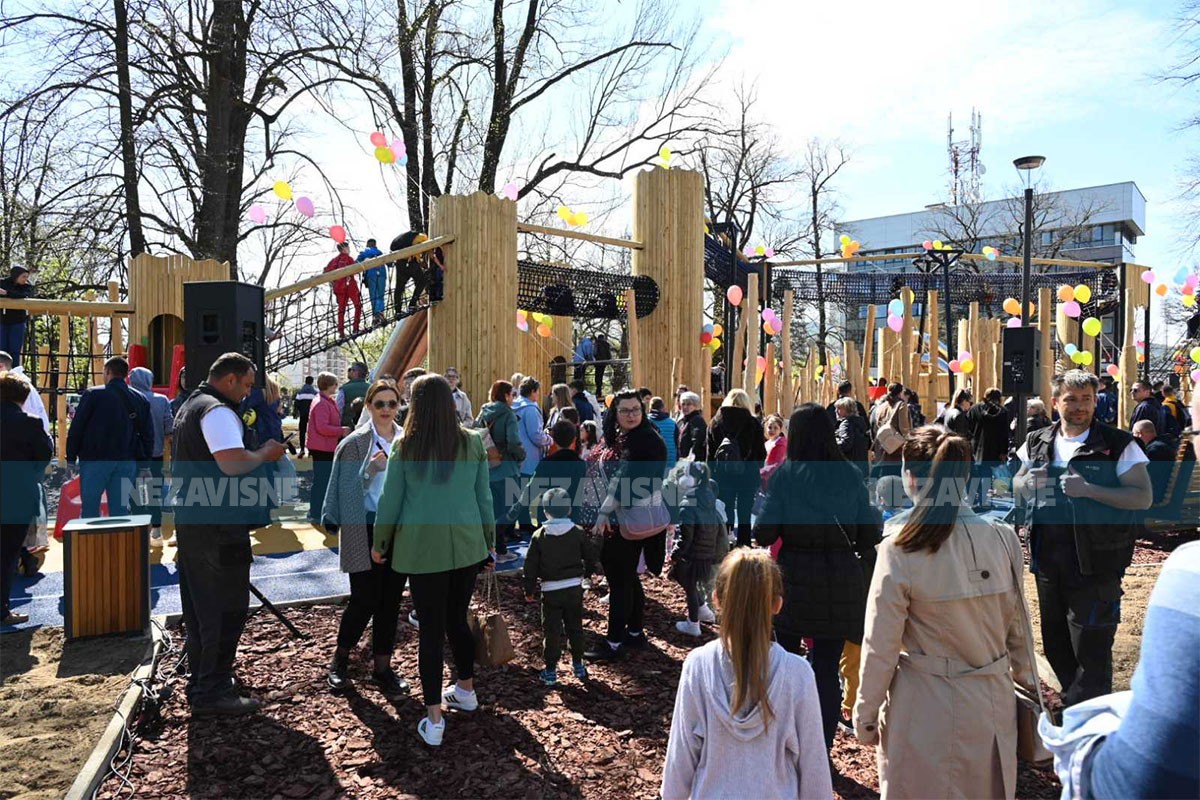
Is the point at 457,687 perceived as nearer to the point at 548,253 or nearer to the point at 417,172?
the point at 417,172

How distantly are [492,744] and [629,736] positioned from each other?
69 centimetres

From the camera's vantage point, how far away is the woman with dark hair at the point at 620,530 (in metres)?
5.04

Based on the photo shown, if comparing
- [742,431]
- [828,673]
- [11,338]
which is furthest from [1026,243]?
[11,338]

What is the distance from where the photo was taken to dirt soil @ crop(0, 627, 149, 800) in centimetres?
352

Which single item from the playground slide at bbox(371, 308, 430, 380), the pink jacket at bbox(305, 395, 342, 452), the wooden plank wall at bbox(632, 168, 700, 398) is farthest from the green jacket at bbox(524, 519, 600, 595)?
the playground slide at bbox(371, 308, 430, 380)

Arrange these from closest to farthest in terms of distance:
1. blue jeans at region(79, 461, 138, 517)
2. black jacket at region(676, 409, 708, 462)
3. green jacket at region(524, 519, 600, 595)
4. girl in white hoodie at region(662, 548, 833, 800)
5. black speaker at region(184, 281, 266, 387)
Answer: girl in white hoodie at region(662, 548, 833, 800), green jacket at region(524, 519, 600, 595), black speaker at region(184, 281, 266, 387), blue jeans at region(79, 461, 138, 517), black jacket at region(676, 409, 708, 462)

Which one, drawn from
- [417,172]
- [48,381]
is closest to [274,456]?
[48,381]

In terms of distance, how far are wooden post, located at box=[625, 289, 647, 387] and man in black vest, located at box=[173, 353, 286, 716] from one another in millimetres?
8196

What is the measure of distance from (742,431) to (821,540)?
3197 millimetres

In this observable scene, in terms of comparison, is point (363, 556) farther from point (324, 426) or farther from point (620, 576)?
point (324, 426)

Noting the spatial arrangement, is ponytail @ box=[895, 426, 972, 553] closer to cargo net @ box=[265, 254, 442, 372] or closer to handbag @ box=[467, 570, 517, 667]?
handbag @ box=[467, 570, 517, 667]

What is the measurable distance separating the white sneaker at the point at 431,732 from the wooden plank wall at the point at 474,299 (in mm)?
6878

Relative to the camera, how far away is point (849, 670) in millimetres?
4020

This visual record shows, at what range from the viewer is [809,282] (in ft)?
60.9
